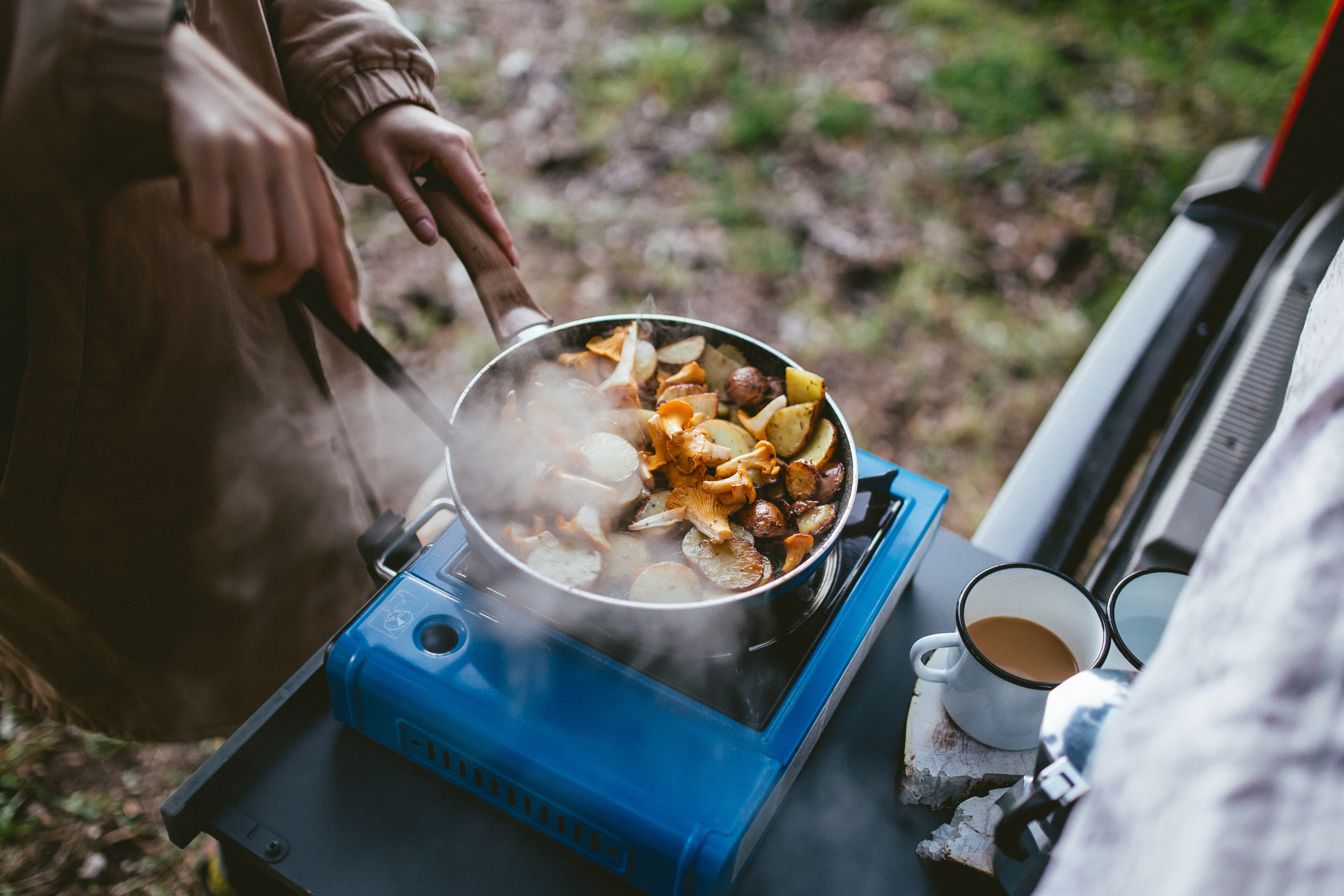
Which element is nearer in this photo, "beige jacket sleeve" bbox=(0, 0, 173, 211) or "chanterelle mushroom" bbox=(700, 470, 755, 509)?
"beige jacket sleeve" bbox=(0, 0, 173, 211)

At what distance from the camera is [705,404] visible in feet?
4.17

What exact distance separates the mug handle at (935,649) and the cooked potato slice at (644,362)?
1.97 feet

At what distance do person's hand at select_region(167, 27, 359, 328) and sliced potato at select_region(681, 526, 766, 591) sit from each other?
0.64m

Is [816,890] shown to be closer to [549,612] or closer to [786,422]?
[549,612]

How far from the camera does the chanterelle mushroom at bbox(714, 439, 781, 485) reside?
1182mm

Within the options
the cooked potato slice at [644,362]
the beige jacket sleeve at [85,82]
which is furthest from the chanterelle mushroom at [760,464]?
the beige jacket sleeve at [85,82]

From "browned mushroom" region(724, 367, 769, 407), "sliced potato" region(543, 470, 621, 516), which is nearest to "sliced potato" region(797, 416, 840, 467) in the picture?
"browned mushroom" region(724, 367, 769, 407)

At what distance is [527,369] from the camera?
51.3 inches

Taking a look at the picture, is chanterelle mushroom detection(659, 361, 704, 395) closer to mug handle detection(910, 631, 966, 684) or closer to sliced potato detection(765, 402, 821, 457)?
sliced potato detection(765, 402, 821, 457)

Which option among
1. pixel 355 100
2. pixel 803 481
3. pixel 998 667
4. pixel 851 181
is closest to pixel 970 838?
pixel 998 667

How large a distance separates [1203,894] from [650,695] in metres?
0.70

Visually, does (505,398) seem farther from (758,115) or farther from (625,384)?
(758,115)

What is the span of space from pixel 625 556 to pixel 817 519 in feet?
0.95

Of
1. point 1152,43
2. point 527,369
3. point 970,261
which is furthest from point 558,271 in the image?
point 1152,43
